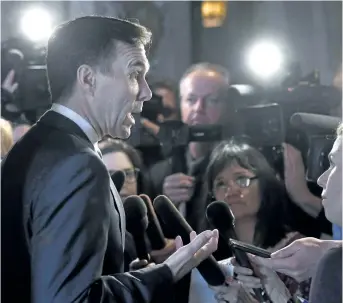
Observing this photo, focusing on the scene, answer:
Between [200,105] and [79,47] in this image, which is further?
[200,105]

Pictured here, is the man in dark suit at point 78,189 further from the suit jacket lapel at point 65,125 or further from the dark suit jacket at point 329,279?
the dark suit jacket at point 329,279

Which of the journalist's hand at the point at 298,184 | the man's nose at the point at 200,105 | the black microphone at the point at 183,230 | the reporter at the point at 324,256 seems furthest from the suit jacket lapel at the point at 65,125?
the man's nose at the point at 200,105

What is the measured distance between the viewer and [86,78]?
0.75 m

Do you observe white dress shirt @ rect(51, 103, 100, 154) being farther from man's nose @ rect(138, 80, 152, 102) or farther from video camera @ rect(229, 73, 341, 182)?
video camera @ rect(229, 73, 341, 182)

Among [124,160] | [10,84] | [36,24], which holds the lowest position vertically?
[124,160]

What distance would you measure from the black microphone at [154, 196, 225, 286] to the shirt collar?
0.17 m

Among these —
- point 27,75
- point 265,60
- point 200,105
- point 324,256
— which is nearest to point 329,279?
point 324,256

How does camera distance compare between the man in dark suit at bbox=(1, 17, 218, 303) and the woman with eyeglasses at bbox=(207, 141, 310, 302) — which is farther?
the woman with eyeglasses at bbox=(207, 141, 310, 302)

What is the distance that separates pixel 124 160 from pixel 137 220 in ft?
0.78

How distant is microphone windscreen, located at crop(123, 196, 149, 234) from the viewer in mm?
912

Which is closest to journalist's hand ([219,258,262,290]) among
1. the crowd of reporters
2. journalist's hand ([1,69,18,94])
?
the crowd of reporters

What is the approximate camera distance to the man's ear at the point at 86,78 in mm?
752

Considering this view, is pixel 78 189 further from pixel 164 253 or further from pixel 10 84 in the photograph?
pixel 10 84

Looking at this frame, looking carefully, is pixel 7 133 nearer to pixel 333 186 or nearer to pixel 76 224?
pixel 76 224
